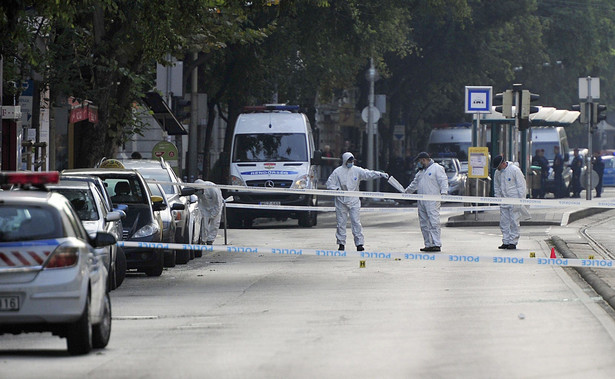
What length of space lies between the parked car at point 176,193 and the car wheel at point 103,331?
33.4 ft

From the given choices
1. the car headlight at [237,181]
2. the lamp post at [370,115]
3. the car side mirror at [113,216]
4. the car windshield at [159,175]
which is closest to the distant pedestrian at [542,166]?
the lamp post at [370,115]

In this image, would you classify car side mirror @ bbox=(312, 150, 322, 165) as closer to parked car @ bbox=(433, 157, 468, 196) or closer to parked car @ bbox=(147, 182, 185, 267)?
parked car @ bbox=(147, 182, 185, 267)

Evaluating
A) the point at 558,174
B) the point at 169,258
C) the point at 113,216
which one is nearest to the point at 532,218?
the point at 169,258

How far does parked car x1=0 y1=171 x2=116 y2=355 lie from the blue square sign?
22.0 meters

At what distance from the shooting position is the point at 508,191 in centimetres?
2384

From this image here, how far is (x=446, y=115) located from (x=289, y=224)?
3426cm

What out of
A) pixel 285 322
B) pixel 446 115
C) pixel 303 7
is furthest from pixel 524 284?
pixel 446 115

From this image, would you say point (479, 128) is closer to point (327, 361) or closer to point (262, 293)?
point (262, 293)

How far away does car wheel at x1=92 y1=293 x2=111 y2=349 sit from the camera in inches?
419

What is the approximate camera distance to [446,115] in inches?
2692

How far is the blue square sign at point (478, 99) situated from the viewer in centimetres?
3180

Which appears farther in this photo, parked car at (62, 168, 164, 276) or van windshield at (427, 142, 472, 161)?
van windshield at (427, 142, 472, 161)

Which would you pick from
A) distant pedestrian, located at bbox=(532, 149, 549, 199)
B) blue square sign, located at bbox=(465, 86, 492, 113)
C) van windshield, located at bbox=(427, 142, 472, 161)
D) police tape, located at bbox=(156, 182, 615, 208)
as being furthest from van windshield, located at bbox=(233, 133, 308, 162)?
van windshield, located at bbox=(427, 142, 472, 161)

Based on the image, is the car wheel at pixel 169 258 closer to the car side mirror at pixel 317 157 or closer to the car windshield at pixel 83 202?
the car windshield at pixel 83 202
